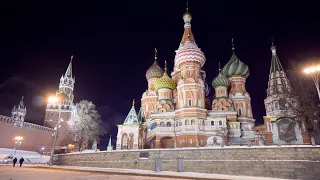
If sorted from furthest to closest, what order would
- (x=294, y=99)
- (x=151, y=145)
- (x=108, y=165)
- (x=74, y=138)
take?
1. (x=74, y=138)
2. (x=151, y=145)
3. (x=294, y=99)
4. (x=108, y=165)

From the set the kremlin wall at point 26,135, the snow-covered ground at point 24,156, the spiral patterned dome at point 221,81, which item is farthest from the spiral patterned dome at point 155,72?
the kremlin wall at point 26,135

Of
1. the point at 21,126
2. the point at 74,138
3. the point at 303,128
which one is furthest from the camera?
the point at 21,126

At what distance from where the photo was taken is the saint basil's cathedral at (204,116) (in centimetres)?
3098

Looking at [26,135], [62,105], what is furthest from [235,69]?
[62,105]

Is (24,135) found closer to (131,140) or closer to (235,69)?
(131,140)

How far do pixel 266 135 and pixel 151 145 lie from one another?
1667 cm

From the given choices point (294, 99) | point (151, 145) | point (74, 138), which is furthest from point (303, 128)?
point (74, 138)

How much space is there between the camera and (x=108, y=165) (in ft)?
76.6

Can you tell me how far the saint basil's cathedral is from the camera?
102 ft

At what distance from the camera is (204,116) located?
32750 millimetres

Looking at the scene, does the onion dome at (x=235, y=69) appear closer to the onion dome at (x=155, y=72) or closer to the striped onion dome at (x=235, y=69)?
the striped onion dome at (x=235, y=69)

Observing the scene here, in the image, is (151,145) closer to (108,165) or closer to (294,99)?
(108,165)

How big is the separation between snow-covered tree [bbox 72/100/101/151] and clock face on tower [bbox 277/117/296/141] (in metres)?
27.1

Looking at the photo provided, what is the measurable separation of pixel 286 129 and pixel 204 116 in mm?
10716
